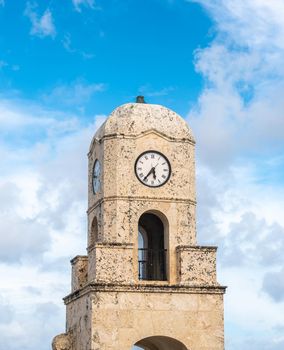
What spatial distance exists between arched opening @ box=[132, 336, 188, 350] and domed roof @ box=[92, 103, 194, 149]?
619cm

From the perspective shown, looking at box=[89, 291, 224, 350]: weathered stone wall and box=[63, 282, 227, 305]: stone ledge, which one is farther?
box=[63, 282, 227, 305]: stone ledge

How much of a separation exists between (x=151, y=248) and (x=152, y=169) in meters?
2.81

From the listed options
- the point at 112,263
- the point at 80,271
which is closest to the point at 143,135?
the point at 112,263

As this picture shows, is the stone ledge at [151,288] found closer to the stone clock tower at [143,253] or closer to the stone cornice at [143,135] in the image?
the stone clock tower at [143,253]

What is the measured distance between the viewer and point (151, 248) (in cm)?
3216

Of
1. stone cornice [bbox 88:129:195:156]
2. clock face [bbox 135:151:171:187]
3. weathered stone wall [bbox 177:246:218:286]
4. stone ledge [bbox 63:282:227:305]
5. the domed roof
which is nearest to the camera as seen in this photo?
stone ledge [bbox 63:282:227:305]

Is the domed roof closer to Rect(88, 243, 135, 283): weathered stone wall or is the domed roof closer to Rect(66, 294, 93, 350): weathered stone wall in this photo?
Rect(88, 243, 135, 283): weathered stone wall

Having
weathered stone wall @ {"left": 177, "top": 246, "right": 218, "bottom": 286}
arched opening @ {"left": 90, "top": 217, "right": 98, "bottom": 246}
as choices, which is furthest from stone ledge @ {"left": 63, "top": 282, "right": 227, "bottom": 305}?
arched opening @ {"left": 90, "top": 217, "right": 98, "bottom": 246}

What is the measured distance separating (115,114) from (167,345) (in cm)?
736

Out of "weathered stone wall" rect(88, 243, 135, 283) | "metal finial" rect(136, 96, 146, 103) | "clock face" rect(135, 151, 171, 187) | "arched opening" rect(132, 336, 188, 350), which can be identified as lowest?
"arched opening" rect(132, 336, 188, 350)

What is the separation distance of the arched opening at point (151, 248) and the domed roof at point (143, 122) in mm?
2860

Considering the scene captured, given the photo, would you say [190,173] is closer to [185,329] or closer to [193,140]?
[193,140]

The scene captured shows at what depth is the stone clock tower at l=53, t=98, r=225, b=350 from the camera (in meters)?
29.3

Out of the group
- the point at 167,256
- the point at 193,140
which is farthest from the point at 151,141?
the point at 167,256
